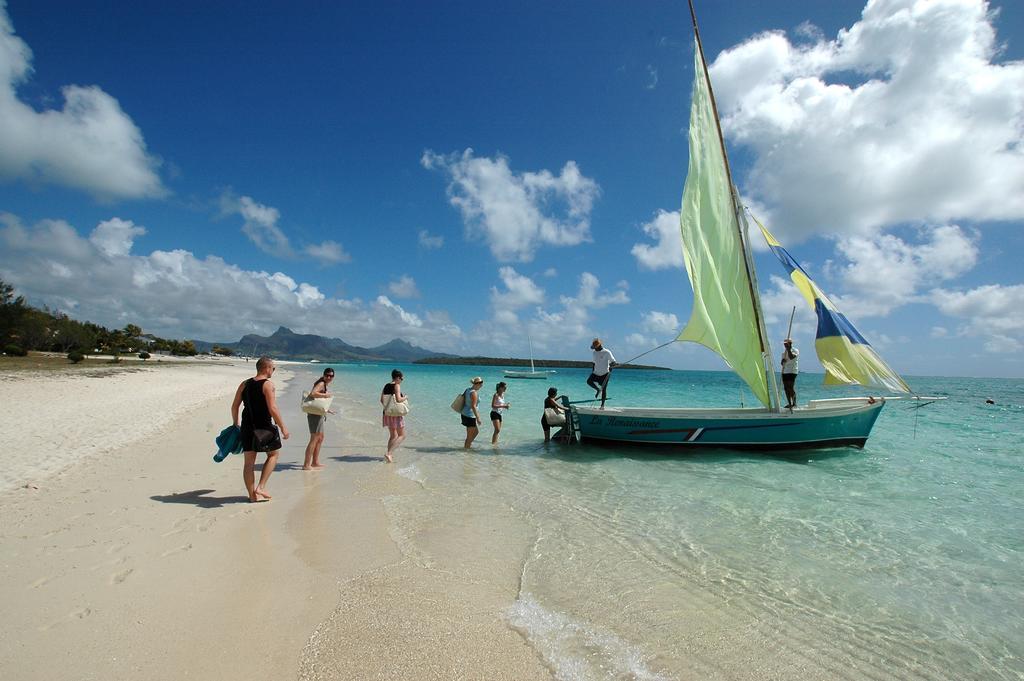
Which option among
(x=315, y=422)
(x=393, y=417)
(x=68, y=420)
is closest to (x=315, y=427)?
(x=315, y=422)

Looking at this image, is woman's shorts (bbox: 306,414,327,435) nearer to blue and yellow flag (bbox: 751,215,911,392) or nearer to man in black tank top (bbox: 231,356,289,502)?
man in black tank top (bbox: 231,356,289,502)

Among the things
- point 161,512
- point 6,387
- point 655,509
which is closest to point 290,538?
point 161,512

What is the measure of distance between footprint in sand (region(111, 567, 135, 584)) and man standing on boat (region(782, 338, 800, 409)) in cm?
1422

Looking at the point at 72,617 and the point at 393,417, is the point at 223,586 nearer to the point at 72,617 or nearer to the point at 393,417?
the point at 72,617

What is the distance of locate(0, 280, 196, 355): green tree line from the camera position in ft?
160

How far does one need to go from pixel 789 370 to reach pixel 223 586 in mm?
13920

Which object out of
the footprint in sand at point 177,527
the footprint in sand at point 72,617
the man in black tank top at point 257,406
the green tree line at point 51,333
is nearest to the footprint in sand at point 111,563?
the footprint in sand at point 177,527

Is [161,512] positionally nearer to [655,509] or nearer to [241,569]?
[241,569]

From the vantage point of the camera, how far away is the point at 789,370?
42.5 ft

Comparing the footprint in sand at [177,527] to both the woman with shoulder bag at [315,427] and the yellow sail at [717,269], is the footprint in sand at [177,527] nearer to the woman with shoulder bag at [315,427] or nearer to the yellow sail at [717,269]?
the woman with shoulder bag at [315,427]

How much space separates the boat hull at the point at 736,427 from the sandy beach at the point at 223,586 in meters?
6.13

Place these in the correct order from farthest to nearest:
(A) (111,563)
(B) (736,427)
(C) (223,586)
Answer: (B) (736,427), (A) (111,563), (C) (223,586)

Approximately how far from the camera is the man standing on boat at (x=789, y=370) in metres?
12.9

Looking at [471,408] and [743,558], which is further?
[471,408]
